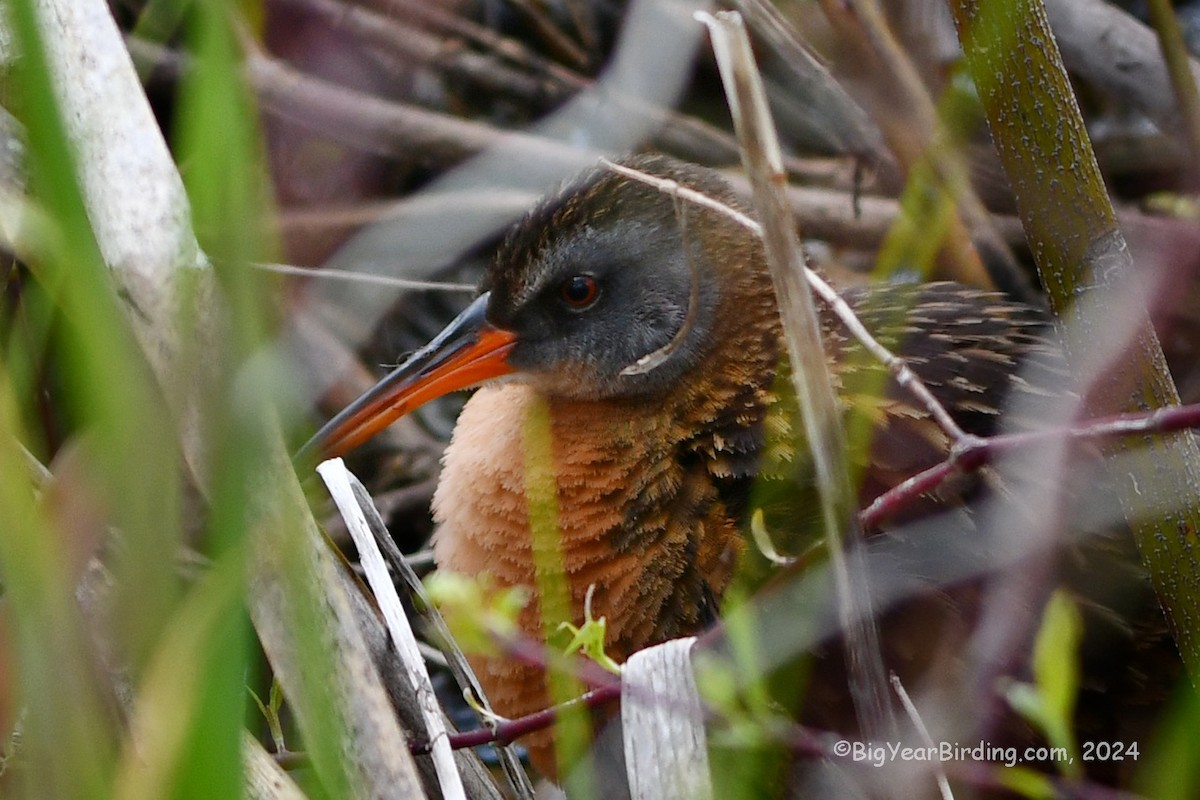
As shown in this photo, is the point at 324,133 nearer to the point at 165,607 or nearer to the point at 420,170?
the point at 420,170

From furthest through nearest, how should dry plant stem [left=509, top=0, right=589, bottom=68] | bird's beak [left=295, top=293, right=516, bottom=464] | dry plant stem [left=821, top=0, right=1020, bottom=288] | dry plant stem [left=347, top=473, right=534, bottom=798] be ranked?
dry plant stem [left=509, top=0, right=589, bottom=68], dry plant stem [left=821, top=0, right=1020, bottom=288], bird's beak [left=295, top=293, right=516, bottom=464], dry plant stem [left=347, top=473, right=534, bottom=798]

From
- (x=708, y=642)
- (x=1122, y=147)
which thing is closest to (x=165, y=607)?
(x=708, y=642)

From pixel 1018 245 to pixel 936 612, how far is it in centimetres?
171

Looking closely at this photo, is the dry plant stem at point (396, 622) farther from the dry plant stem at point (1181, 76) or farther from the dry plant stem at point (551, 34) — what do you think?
the dry plant stem at point (551, 34)

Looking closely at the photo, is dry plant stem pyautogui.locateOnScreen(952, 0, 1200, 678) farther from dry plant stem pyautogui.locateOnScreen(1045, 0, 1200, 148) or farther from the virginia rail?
dry plant stem pyautogui.locateOnScreen(1045, 0, 1200, 148)

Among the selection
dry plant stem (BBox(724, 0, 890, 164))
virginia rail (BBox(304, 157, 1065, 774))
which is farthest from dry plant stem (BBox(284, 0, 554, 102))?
virginia rail (BBox(304, 157, 1065, 774))

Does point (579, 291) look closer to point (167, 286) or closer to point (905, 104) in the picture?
point (905, 104)

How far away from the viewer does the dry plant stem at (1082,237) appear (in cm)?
140

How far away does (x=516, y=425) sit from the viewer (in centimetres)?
212

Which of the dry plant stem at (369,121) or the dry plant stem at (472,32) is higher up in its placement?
the dry plant stem at (472,32)

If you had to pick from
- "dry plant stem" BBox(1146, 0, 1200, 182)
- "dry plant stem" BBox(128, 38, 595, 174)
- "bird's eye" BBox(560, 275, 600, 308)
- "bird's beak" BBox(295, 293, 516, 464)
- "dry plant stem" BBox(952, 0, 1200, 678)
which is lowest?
"dry plant stem" BBox(952, 0, 1200, 678)

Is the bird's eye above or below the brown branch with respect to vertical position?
above

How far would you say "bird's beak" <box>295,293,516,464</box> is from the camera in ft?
7.05

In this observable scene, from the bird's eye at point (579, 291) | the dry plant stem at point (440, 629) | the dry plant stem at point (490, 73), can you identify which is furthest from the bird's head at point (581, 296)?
the dry plant stem at point (490, 73)
